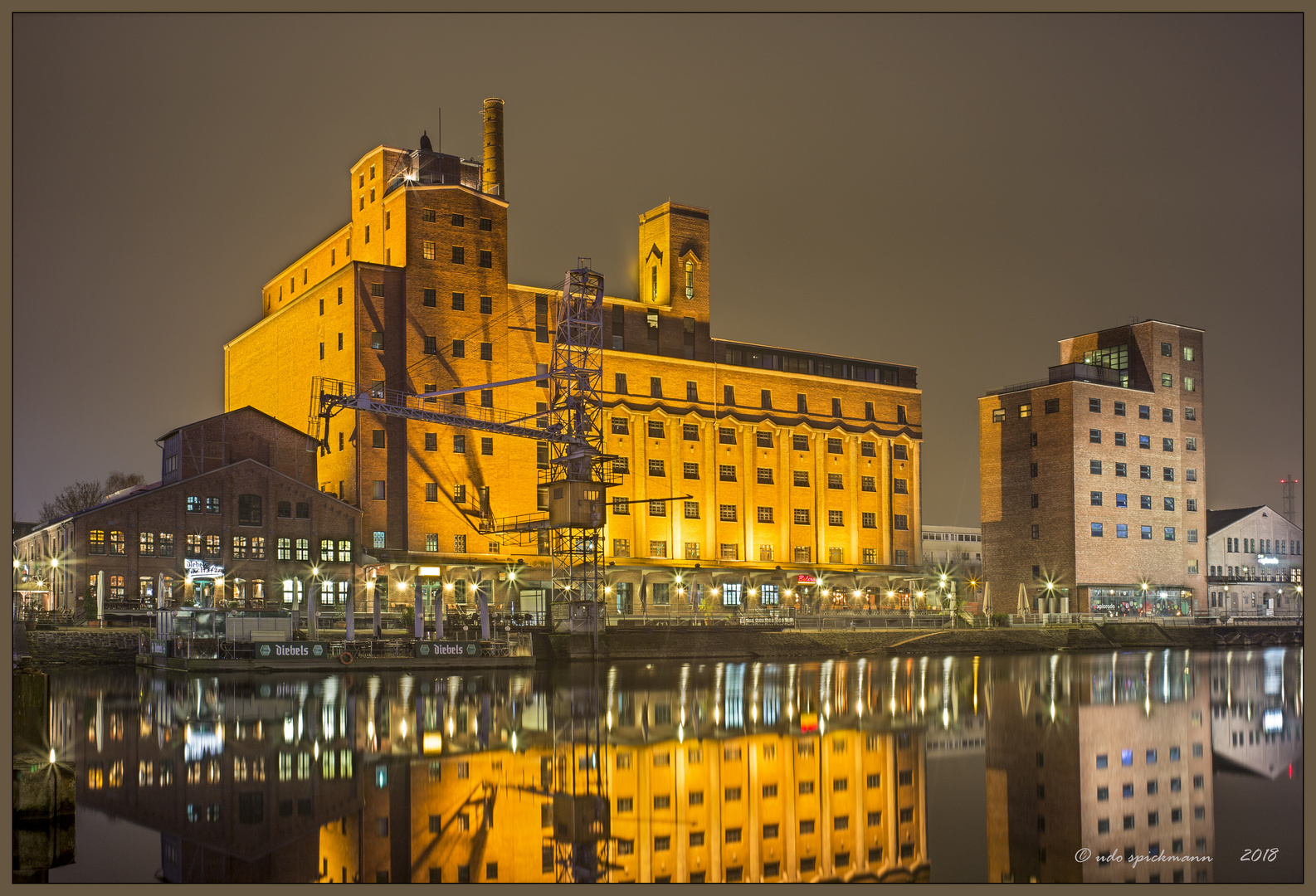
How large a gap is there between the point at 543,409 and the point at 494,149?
16193 mm

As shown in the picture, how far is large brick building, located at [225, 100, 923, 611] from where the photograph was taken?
6412cm

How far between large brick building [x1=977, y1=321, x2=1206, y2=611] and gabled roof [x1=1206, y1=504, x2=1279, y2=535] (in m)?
7.13

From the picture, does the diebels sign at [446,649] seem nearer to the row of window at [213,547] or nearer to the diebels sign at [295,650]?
the diebels sign at [295,650]

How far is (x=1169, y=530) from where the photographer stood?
278 ft

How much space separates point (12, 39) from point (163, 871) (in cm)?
904

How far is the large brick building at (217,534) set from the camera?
5431 centimetres

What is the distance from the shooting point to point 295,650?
4428 centimetres

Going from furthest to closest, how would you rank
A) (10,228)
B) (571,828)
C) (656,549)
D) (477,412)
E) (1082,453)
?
(1082,453), (656,549), (477,412), (571,828), (10,228)

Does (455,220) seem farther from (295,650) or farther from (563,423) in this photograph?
(295,650)

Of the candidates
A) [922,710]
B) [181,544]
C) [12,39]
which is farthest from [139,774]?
[181,544]

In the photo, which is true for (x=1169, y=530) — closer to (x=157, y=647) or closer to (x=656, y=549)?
(x=656, y=549)

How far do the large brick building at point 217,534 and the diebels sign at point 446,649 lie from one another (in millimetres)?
11392

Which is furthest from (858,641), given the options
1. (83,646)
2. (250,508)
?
(83,646)

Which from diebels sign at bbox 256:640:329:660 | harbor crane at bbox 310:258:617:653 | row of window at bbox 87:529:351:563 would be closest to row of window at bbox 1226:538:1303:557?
harbor crane at bbox 310:258:617:653
